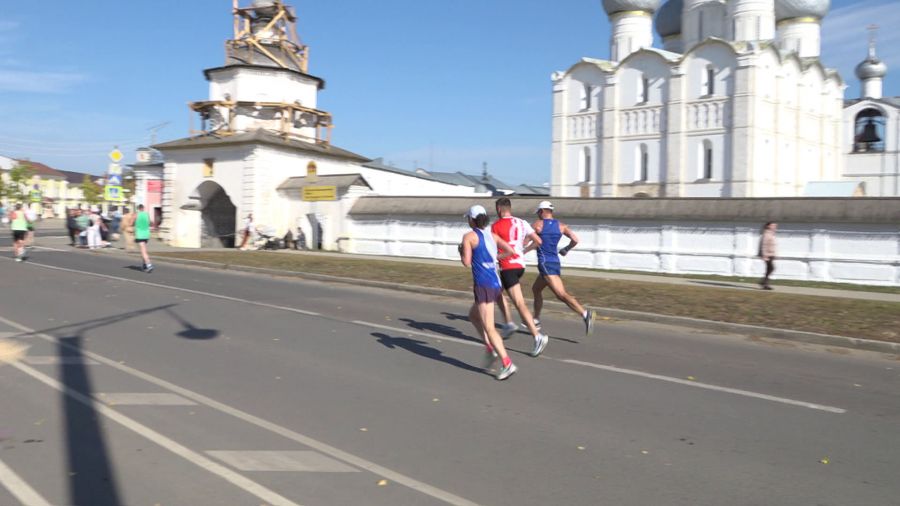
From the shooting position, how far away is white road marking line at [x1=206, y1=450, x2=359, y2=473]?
497 centimetres

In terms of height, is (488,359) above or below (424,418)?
above

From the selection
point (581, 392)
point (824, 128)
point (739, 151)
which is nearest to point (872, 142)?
point (824, 128)

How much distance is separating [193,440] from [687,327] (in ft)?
30.0

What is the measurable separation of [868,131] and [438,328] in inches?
2918


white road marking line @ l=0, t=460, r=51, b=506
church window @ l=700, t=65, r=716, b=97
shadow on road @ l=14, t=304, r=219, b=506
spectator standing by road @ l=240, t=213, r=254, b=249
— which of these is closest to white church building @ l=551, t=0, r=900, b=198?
church window @ l=700, t=65, r=716, b=97

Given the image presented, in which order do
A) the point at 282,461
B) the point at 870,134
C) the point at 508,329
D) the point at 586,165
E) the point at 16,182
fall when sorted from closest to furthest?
1. the point at 282,461
2. the point at 508,329
3. the point at 586,165
4. the point at 870,134
5. the point at 16,182

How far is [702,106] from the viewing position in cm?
5494

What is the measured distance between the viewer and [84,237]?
3369 cm

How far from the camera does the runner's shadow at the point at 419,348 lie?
8562 millimetres

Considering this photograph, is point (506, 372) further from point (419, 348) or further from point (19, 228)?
point (19, 228)

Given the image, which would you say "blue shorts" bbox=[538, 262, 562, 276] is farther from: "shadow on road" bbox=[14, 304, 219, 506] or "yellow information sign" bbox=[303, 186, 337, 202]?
"yellow information sign" bbox=[303, 186, 337, 202]

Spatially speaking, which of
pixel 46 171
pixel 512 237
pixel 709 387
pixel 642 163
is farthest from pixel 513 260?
pixel 46 171

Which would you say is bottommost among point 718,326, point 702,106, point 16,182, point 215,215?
point 718,326

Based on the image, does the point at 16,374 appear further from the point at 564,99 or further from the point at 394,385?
the point at 564,99
